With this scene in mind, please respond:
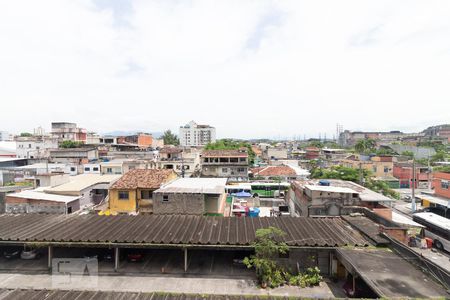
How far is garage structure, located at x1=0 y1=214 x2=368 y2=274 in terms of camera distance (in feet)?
49.5

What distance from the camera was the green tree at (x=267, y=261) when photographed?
14016mm

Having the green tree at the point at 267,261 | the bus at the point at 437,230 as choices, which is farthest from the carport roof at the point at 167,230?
the bus at the point at 437,230

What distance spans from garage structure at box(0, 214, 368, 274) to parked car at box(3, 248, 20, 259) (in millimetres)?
1494

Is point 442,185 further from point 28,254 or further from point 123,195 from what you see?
point 28,254

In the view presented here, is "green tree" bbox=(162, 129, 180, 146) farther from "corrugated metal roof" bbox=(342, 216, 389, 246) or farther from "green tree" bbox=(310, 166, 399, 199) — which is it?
"corrugated metal roof" bbox=(342, 216, 389, 246)

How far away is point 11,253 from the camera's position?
17.2 meters

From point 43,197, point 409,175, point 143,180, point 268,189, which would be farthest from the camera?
point 409,175

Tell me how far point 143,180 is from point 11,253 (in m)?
11.8

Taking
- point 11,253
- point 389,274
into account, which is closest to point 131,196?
point 11,253

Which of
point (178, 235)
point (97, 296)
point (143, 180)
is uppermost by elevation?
point (143, 180)

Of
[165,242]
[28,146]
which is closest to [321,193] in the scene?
[165,242]

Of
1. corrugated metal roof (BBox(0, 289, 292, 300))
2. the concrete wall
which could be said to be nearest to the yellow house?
the concrete wall

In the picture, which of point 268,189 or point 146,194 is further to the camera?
point 268,189

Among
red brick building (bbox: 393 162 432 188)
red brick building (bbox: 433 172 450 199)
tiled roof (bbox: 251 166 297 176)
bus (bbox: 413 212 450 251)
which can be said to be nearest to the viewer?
bus (bbox: 413 212 450 251)
